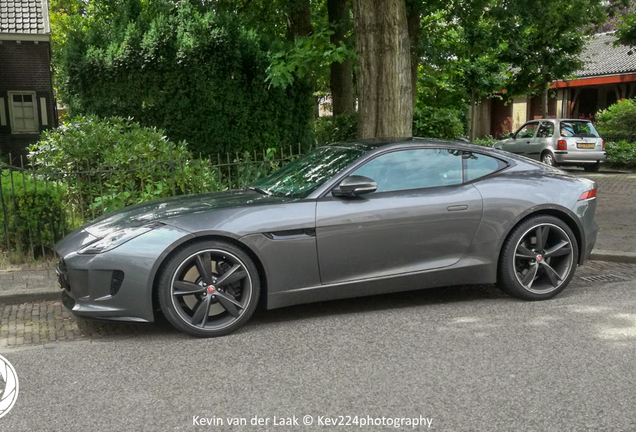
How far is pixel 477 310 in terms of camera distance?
5.86m

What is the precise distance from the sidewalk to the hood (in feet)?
4.36

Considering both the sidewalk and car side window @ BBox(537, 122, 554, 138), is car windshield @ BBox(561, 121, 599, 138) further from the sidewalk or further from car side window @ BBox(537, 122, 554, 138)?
the sidewalk

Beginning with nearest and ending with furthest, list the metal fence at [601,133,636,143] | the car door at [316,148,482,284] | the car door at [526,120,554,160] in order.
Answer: the car door at [316,148,482,284] < the car door at [526,120,554,160] < the metal fence at [601,133,636,143]

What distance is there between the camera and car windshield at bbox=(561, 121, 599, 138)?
68.7 ft

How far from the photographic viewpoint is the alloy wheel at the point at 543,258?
6.04 meters

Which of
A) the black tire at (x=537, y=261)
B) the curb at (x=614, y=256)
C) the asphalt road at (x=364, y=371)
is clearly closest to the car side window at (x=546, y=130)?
the curb at (x=614, y=256)

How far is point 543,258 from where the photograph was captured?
6.09m

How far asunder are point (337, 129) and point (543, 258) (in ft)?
26.3

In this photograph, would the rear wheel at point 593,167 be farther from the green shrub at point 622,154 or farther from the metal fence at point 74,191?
the metal fence at point 74,191

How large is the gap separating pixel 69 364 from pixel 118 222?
1229 mm

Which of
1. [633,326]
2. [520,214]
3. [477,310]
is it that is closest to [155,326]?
[477,310]

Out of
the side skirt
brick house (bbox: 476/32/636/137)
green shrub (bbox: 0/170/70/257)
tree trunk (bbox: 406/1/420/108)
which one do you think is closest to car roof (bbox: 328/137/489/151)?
the side skirt

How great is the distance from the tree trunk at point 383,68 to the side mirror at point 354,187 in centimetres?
374

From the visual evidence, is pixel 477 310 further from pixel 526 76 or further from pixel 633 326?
pixel 526 76
